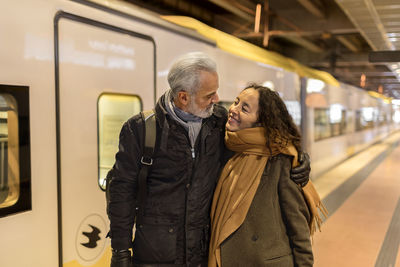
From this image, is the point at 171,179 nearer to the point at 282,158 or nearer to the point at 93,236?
the point at 282,158

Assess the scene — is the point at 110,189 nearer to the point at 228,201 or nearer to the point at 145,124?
the point at 145,124

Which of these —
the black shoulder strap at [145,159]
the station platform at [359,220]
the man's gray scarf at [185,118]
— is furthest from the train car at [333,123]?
the black shoulder strap at [145,159]

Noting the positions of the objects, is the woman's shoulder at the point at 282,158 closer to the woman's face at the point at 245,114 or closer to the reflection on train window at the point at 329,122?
the woman's face at the point at 245,114

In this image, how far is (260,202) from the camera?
2.04 m

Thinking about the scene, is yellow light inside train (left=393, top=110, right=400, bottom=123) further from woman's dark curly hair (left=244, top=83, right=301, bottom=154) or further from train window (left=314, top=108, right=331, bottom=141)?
woman's dark curly hair (left=244, top=83, right=301, bottom=154)

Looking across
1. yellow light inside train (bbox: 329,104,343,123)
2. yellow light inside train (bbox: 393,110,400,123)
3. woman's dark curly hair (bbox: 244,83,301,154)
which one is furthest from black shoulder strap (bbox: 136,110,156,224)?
yellow light inside train (bbox: 393,110,400,123)

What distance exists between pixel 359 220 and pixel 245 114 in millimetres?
4953

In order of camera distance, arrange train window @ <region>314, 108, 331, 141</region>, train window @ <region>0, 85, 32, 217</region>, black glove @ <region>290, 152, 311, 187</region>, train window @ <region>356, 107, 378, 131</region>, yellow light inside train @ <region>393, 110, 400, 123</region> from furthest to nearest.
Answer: yellow light inside train @ <region>393, 110, 400, 123</region>, train window @ <region>356, 107, 378, 131</region>, train window @ <region>314, 108, 331, 141</region>, train window @ <region>0, 85, 32, 217</region>, black glove @ <region>290, 152, 311, 187</region>

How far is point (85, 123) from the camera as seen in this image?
2.70 m

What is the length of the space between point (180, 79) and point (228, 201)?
2.09 ft

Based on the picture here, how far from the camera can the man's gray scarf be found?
6.73ft

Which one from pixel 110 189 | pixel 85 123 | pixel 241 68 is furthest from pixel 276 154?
pixel 241 68

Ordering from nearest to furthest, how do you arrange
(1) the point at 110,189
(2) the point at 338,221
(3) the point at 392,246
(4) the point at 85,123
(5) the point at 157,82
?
(1) the point at 110,189 < (4) the point at 85,123 < (5) the point at 157,82 < (3) the point at 392,246 < (2) the point at 338,221

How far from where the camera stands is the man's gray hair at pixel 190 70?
198 cm
